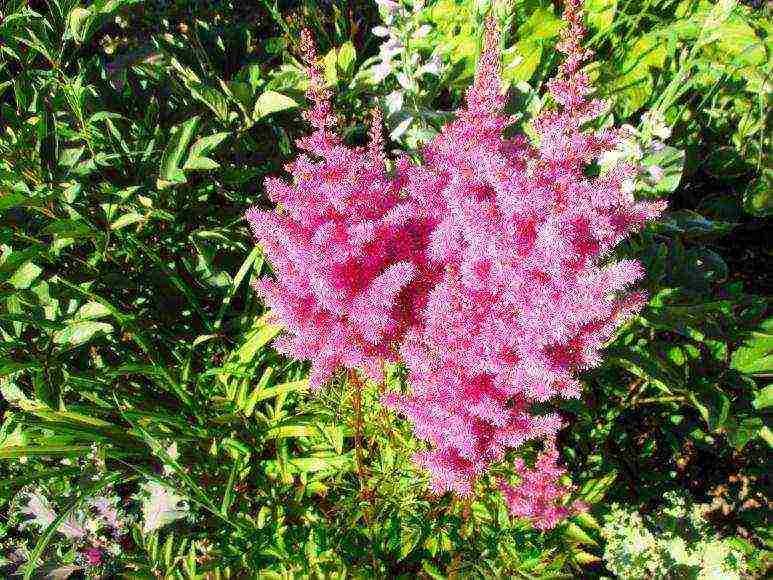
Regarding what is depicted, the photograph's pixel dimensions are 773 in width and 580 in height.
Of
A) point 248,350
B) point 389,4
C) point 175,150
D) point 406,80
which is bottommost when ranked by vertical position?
point 248,350

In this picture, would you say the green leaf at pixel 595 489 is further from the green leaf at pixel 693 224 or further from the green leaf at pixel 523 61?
the green leaf at pixel 523 61

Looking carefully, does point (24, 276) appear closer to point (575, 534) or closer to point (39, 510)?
point (39, 510)

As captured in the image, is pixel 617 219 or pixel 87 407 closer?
pixel 617 219

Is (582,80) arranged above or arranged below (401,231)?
above

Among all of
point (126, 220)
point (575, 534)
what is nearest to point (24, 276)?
point (126, 220)

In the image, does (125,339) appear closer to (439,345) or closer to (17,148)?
(17,148)

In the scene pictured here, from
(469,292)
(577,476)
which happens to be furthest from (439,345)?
(577,476)
